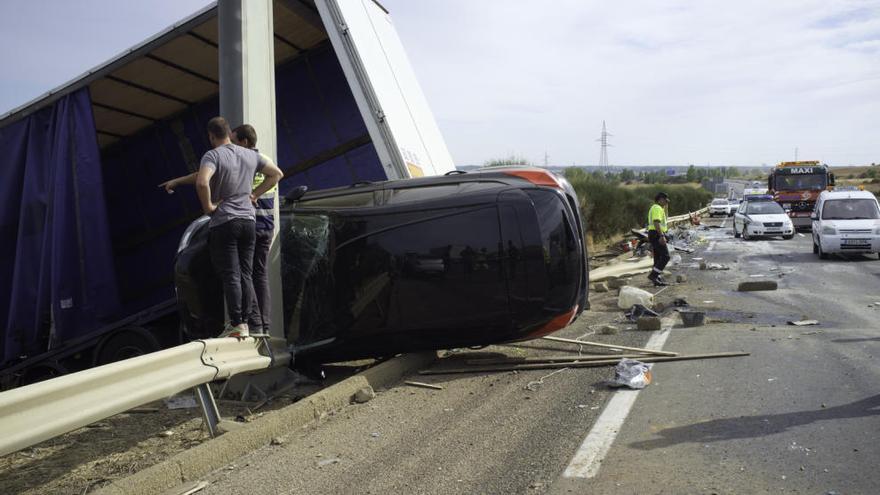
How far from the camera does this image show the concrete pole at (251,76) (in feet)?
18.7

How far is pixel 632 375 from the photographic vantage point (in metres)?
5.66

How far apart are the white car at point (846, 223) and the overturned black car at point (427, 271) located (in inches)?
542

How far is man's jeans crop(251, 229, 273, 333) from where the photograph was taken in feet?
18.2

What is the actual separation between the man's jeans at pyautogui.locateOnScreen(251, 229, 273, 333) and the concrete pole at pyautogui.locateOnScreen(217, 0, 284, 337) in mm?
174

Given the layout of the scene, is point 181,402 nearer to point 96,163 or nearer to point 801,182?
point 96,163

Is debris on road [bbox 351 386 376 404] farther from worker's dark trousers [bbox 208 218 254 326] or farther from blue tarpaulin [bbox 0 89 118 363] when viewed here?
blue tarpaulin [bbox 0 89 118 363]

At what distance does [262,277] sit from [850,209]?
55.9 feet

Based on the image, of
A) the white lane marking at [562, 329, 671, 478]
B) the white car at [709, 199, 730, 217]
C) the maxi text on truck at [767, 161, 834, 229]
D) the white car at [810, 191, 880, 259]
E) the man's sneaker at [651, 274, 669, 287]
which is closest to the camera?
the white lane marking at [562, 329, 671, 478]

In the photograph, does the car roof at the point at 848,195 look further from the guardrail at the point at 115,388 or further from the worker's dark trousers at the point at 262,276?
the guardrail at the point at 115,388

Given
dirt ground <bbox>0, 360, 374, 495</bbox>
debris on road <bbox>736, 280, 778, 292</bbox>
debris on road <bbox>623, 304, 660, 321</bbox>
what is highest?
dirt ground <bbox>0, 360, 374, 495</bbox>

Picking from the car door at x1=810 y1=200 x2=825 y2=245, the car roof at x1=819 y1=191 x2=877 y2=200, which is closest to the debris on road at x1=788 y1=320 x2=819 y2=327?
the car door at x1=810 y1=200 x2=825 y2=245

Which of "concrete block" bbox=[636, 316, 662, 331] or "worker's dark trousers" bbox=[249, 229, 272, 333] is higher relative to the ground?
"worker's dark trousers" bbox=[249, 229, 272, 333]

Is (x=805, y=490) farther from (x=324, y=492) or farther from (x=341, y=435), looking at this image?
(x=341, y=435)

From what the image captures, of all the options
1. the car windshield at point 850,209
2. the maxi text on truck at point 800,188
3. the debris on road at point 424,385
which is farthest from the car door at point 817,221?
the debris on road at point 424,385
